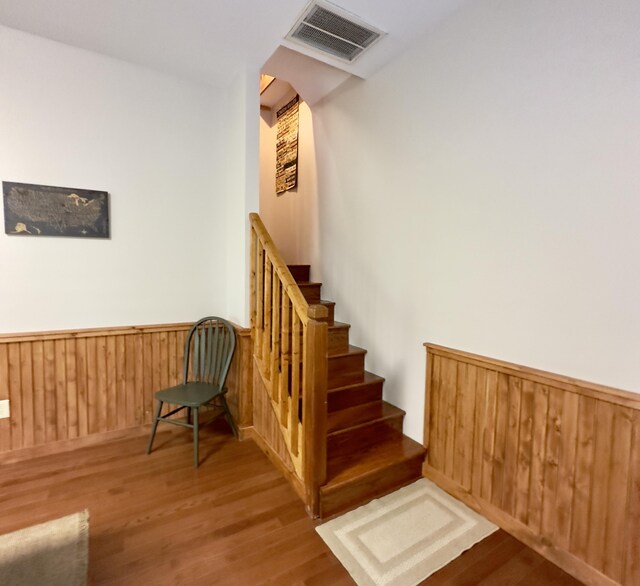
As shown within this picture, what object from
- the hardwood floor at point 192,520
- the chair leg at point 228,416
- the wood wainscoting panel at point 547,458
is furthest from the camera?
the chair leg at point 228,416

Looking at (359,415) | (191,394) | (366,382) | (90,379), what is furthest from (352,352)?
(90,379)

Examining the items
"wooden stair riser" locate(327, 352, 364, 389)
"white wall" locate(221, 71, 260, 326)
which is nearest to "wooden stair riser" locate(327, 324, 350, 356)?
"wooden stair riser" locate(327, 352, 364, 389)

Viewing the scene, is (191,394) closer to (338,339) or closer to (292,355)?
(292,355)

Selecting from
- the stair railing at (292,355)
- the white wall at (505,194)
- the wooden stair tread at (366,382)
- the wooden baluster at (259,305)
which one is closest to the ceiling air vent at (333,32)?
the white wall at (505,194)

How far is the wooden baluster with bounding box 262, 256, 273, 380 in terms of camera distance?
233 centimetres

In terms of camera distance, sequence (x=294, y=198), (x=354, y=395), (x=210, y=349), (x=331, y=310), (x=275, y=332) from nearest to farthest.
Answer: (x=275, y=332) < (x=354, y=395) < (x=210, y=349) < (x=331, y=310) < (x=294, y=198)

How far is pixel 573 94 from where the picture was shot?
5.01ft

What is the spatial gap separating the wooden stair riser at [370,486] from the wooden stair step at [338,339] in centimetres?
91

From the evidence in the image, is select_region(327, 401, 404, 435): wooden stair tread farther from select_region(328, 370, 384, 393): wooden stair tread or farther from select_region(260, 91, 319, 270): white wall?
select_region(260, 91, 319, 270): white wall

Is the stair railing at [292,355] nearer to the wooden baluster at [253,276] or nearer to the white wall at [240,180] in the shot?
the wooden baluster at [253,276]

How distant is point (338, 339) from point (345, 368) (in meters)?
0.28

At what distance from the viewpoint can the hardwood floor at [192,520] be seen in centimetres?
152

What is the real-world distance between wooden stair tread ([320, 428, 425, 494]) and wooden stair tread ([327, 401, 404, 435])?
11 cm

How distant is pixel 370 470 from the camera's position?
2014 millimetres
